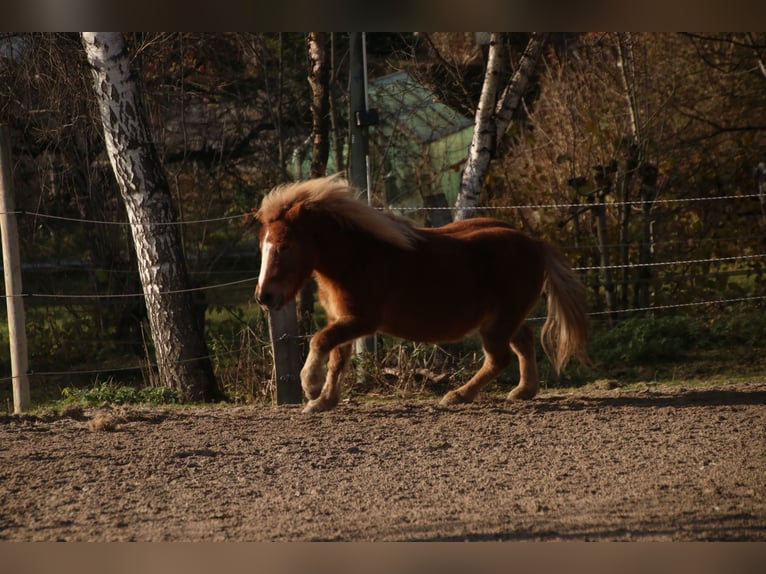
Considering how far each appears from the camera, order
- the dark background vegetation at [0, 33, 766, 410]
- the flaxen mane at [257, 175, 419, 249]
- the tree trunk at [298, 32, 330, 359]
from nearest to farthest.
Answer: the flaxen mane at [257, 175, 419, 249] → the tree trunk at [298, 32, 330, 359] → the dark background vegetation at [0, 33, 766, 410]

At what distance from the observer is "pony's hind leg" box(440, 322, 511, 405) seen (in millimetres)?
6812

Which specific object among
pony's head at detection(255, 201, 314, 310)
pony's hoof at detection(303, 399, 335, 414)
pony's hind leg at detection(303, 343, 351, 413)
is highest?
pony's head at detection(255, 201, 314, 310)

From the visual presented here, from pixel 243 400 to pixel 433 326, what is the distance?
239 cm

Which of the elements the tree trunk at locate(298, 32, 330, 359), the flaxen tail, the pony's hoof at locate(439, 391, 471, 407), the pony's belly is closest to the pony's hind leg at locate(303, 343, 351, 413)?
the pony's belly

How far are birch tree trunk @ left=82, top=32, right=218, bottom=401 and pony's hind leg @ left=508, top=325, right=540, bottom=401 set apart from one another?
281 centimetres

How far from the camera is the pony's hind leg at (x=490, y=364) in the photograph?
6812 millimetres

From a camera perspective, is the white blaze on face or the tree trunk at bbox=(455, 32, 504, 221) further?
the tree trunk at bbox=(455, 32, 504, 221)

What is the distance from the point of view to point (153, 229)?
812 centimetres

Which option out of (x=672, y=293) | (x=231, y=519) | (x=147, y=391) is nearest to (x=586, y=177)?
(x=672, y=293)

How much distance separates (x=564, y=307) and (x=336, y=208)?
196 centimetres

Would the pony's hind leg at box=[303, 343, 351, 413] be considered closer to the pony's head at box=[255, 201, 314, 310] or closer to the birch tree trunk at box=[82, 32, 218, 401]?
the pony's head at box=[255, 201, 314, 310]

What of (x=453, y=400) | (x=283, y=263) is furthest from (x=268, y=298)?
(x=453, y=400)

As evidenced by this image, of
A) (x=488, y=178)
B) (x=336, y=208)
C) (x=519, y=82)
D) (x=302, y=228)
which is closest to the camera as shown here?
(x=302, y=228)

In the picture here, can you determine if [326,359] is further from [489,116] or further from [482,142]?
[489,116]
